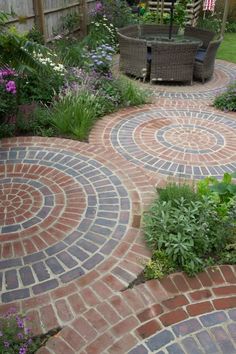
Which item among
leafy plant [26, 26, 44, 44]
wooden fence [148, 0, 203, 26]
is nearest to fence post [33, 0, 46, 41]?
leafy plant [26, 26, 44, 44]

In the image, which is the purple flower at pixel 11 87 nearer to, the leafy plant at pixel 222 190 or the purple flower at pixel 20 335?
the leafy plant at pixel 222 190

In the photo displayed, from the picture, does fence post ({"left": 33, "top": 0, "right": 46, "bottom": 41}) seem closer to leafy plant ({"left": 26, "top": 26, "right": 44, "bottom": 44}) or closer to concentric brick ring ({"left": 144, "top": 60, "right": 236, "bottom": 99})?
leafy plant ({"left": 26, "top": 26, "right": 44, "bottom": 44})

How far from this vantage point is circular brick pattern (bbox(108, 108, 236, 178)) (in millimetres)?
4539

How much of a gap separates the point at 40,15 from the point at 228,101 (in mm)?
4141

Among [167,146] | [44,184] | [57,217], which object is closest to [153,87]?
[167,146]

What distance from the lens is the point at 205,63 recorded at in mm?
7395

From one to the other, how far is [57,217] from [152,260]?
108cm

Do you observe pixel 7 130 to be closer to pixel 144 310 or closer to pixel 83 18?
pixel 144 310

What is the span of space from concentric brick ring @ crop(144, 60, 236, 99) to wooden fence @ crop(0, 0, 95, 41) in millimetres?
2623

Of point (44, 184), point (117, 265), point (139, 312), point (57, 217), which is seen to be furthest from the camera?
point (44, 184)

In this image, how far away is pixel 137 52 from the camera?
24.0ft

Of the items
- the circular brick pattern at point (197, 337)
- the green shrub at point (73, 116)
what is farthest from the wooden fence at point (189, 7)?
the circular brick pattern at point (197, 337)

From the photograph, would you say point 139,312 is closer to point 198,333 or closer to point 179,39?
point 198,333

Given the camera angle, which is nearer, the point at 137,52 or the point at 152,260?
the point at 152,260
